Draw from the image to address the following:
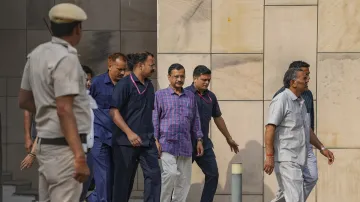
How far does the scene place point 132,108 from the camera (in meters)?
9.44

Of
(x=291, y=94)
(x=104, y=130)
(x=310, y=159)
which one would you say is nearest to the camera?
(x=291, y=94)

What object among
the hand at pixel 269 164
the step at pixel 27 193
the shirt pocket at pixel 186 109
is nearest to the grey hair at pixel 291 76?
the hand at pixel 269 164

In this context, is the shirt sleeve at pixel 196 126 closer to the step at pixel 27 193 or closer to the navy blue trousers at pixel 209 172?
the navy blue trousers at pixel 209 172

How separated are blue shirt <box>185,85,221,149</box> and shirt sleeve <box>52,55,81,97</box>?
5575 mm

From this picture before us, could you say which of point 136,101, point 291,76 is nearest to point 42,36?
point 136,101

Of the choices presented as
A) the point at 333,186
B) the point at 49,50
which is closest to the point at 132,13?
the point at 333,186

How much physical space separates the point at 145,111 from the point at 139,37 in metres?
4.34

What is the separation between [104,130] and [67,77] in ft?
15.0

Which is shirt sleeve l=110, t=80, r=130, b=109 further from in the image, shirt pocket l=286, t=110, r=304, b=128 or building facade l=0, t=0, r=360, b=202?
building facade l=0, t=0, r=360, b=202

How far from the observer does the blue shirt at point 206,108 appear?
439 inches

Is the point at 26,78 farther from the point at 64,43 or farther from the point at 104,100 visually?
the point at 104,100

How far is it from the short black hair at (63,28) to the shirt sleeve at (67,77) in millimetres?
228

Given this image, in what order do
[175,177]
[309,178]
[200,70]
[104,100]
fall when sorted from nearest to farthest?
Result: [309,178], [104,100], [175,177], [200,70]

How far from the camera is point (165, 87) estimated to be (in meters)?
11.7
